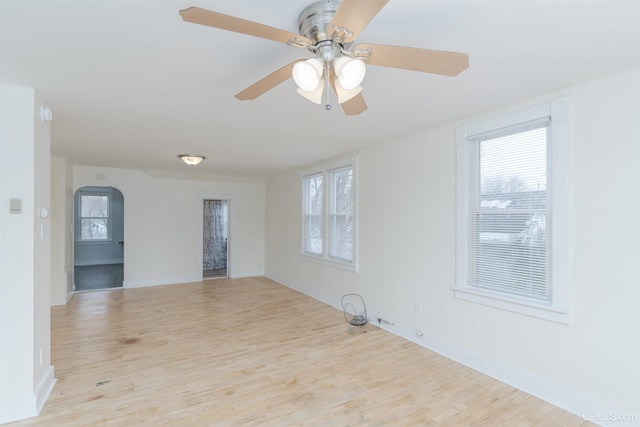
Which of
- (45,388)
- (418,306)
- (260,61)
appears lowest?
(45,388)

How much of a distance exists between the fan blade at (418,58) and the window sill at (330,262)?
3469mm

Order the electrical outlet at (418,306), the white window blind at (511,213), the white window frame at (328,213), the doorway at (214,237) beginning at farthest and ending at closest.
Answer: the doorway at (214,237)
the white window frame at (328,213)
the electrical outlet at (418,306)
the white window blind at (511,213)

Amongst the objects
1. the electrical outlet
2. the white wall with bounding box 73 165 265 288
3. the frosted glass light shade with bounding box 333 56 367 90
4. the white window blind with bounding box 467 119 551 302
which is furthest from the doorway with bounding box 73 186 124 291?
the frosted glass light shade with bounding box 333 56 367 90

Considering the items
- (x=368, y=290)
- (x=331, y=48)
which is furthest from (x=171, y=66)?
(x=368, y=290)

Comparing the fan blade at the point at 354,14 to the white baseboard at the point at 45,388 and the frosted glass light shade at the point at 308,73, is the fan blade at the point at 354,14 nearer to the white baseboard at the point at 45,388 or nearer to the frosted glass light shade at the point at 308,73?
the frosted glass light shade at the point at 308,73

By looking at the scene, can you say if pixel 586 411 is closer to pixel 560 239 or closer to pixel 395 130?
pixel 560 239

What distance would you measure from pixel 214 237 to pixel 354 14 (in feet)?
27.4

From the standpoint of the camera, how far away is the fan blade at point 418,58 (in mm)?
1367

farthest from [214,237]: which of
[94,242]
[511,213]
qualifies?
[511,213]

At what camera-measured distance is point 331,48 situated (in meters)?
1.44

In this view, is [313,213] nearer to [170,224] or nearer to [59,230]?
[170,224]

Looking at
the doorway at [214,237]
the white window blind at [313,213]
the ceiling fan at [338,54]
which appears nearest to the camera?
the ceiling fan at [338,54]

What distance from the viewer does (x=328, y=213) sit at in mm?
5355

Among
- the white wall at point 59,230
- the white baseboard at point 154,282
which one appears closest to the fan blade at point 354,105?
the white wall at point 59,230
